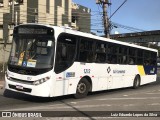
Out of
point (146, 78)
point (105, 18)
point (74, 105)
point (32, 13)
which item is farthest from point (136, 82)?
point (32, 13)

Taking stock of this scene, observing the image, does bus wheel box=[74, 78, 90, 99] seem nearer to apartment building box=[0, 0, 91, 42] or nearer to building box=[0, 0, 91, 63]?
building box=[0, 0, 91, 63]

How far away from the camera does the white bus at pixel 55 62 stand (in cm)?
1346

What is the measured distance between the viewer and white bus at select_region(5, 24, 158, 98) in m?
13.5

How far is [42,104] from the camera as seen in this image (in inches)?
529

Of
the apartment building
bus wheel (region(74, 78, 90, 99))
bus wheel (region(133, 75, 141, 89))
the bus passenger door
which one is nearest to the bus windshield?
bus wheel (region(74, 78, 90, 99))

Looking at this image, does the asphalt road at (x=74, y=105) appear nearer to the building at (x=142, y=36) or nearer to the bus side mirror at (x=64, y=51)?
the bus side mirror at (x=64, y=51)

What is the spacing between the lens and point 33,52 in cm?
1373

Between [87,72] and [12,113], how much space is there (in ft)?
17.8

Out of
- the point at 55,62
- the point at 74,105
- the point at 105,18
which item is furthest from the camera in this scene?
the point at 105,18

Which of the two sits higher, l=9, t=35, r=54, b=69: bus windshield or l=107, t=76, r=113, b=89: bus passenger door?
l=9, t=35, r=54, b=69: bus windshield

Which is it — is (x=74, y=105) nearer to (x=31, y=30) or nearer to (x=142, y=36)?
(x=31, y=30)

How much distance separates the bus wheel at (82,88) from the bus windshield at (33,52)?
2.34 metres

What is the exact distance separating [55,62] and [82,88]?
8.02 feet

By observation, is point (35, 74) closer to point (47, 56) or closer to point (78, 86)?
point (47, 56)
